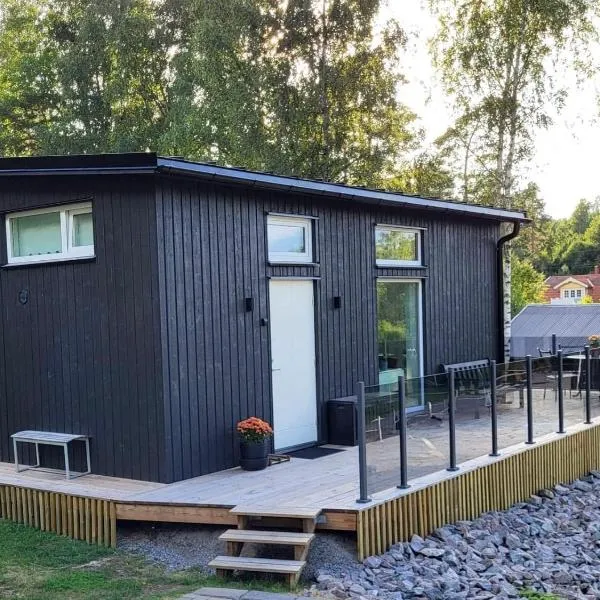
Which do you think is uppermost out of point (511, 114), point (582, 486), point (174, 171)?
point (511, 114)

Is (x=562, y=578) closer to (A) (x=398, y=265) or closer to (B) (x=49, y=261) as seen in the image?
(A) (x=398, y=265)

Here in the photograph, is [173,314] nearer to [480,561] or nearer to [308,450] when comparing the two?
[308,450]

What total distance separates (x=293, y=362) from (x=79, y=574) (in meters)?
3.04

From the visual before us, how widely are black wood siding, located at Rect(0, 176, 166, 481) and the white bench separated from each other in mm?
79

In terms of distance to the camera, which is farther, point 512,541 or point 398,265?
point 398,265

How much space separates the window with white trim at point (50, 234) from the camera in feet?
21.6

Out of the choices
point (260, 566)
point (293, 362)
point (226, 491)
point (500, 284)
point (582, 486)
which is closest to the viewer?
point (260, 566)

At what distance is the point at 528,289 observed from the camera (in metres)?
29.9

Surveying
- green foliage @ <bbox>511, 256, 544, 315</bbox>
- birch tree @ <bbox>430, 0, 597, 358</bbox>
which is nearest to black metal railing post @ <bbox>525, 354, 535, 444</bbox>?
birch tree @ <bbox>430, 0, 597, 358</bbox>

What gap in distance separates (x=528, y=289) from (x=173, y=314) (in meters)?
25.7

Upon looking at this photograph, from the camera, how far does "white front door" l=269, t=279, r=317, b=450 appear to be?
7191 millimetres

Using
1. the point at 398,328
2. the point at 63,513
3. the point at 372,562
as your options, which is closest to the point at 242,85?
the point at 398,328

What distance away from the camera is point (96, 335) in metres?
6.52

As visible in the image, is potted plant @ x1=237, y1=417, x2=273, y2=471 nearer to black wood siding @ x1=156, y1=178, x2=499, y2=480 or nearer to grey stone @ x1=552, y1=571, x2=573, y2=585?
black wood siding @ x1=156, y1=178, x2=499, y2=480
